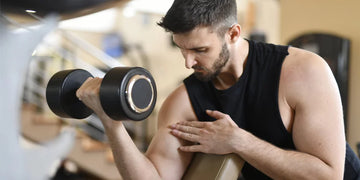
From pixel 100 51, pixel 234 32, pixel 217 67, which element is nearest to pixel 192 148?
pixel 217 67

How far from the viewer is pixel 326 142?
1.08 meters

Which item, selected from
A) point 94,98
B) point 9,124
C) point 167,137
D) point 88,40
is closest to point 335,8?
point 167,137

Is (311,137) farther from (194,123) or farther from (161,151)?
(161,151)

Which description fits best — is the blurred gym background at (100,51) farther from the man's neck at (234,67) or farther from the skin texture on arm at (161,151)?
the man's neck at (234,67)

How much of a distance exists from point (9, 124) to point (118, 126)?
58 centimetres

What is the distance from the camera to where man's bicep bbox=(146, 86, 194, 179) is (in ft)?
4.15

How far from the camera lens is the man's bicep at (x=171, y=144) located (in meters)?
1.26

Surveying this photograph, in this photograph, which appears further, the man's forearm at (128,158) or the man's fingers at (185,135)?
the man's fingers at (185,135)

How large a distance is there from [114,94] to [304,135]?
2.26 feet

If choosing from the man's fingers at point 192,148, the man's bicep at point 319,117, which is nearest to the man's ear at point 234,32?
the man's bicep at point 319,117

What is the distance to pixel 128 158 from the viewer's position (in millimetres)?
1135

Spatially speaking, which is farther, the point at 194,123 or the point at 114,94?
the point at 194,123

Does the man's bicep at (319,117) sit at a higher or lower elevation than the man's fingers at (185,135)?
higher

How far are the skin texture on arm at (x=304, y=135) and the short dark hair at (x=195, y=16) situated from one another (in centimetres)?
27
